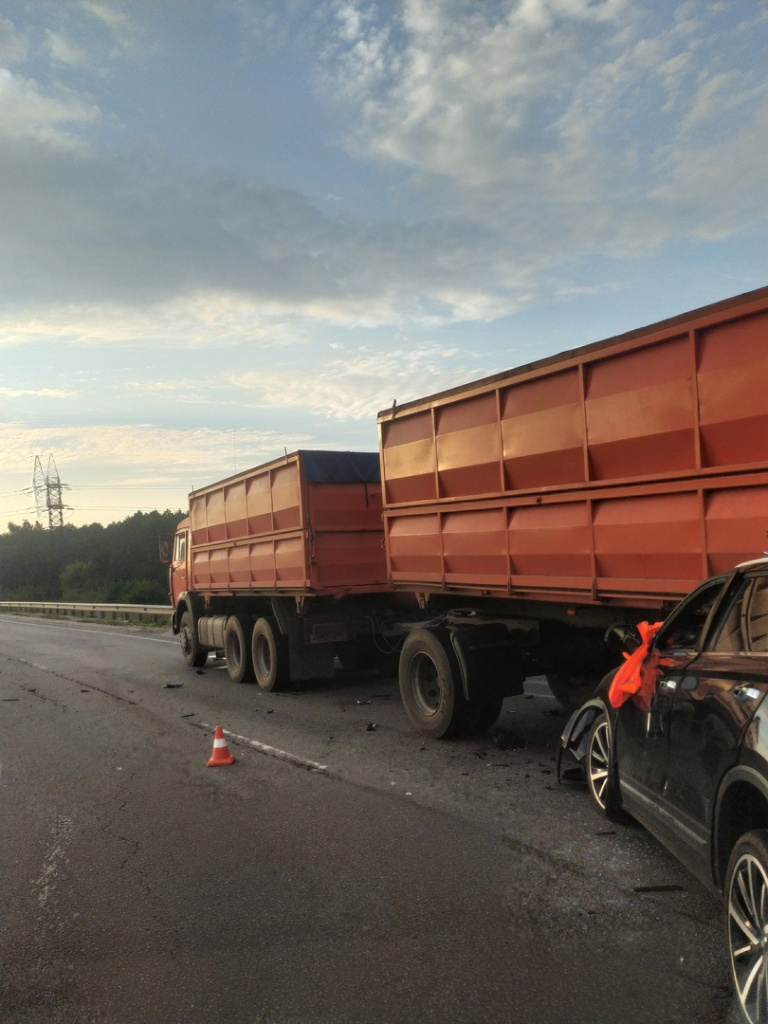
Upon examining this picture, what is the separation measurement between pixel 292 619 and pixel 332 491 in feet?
6.37

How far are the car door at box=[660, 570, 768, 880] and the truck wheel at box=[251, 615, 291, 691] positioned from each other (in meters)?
8.35

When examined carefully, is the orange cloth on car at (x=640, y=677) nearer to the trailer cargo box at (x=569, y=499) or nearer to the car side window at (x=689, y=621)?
the car side window at (x=689, y=621)

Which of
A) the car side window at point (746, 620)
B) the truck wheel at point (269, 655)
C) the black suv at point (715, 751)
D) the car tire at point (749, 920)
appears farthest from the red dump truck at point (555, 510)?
the car tire at point (749, 920)

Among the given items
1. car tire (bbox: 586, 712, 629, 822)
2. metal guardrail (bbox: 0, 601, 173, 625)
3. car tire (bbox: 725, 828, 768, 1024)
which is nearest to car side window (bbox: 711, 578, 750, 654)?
car tire (bbox: 725, 828, 768, 1024)

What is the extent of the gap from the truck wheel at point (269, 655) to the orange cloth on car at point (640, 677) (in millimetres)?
7500

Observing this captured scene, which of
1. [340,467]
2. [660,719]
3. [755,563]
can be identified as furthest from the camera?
[340,467]

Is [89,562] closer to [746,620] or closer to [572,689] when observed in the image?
[572,689]

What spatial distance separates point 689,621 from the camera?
443 centimetres

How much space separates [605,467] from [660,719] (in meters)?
2.48

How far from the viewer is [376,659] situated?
13016 mm

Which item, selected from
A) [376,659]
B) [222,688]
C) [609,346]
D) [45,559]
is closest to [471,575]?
[609,346]

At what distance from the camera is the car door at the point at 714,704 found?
10.6ft

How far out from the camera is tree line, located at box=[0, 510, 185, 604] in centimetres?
5825

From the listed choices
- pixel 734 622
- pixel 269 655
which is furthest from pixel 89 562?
pixel 734 622
